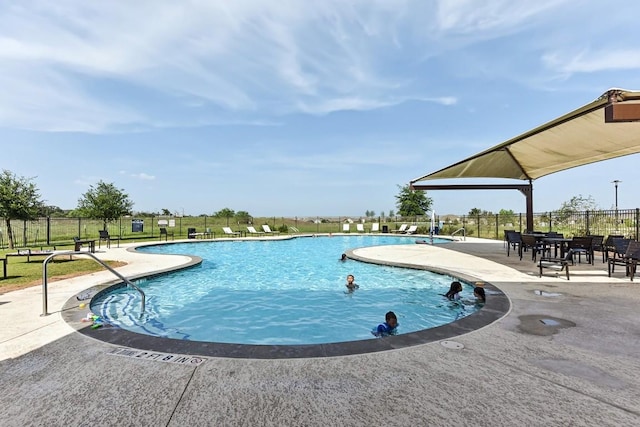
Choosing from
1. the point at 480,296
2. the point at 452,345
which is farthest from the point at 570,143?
the point at 452,345

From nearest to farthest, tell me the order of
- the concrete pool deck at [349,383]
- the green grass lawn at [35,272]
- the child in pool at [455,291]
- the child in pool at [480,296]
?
the concrete pool deck at [349,383] < the child in pool at [480,296] < the child in pool at [455,291] < the green grass lawn at [35,272]

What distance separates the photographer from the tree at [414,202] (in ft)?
120

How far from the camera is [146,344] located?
3.08m

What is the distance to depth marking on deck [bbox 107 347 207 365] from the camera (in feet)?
8.89

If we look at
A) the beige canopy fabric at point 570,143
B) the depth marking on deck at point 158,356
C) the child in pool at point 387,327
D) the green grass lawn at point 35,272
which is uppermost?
the beige canopy fabric at point 570,143

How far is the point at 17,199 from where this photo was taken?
15.0m

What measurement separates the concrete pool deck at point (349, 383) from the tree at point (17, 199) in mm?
15488

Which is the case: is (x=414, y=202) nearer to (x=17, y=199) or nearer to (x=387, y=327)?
(x=17, y=199)

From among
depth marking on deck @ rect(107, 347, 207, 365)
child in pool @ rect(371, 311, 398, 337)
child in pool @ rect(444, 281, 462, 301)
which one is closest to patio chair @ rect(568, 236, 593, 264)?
child in pool @ rect(444, 281, 462, 301)

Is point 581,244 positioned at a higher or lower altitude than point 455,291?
higher

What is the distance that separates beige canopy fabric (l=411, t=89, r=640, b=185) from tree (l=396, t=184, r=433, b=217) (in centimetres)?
2325

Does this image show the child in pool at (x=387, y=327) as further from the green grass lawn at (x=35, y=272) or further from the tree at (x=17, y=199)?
the tree at (x=17, y=199)

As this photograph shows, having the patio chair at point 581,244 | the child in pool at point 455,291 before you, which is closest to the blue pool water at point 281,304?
the child in pool at point 455,291

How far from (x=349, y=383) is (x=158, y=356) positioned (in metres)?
1.69
